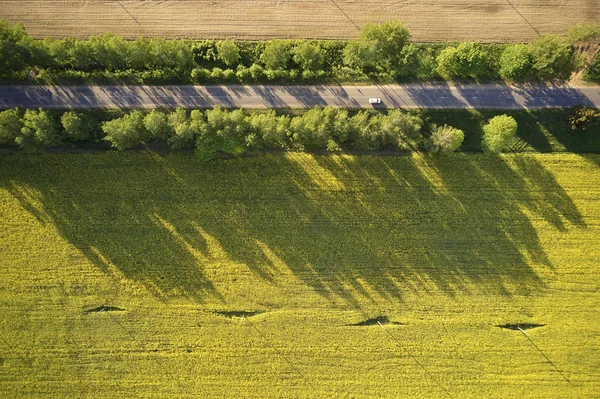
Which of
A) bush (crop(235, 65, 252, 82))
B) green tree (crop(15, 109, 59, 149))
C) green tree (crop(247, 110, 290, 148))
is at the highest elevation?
bush (crop(235, 65, 252, 82))

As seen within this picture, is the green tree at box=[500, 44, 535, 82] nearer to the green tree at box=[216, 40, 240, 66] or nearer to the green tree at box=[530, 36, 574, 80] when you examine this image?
the green tree at box=[530, 36, 574, 80]

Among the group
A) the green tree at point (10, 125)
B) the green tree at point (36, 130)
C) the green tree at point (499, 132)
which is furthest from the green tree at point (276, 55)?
the green tree at point (10, 125)

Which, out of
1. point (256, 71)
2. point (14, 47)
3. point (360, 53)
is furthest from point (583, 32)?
point (14, 47)

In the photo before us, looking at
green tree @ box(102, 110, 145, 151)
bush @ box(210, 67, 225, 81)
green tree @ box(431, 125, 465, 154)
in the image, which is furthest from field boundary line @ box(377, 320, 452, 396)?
green tree @ box(102, 110, 145, 151)

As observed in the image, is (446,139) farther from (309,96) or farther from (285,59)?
(285,59)

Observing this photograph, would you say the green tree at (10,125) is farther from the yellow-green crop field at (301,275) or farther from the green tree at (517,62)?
the green tree at (517,62)

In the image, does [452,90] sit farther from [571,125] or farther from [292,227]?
[292,227]
